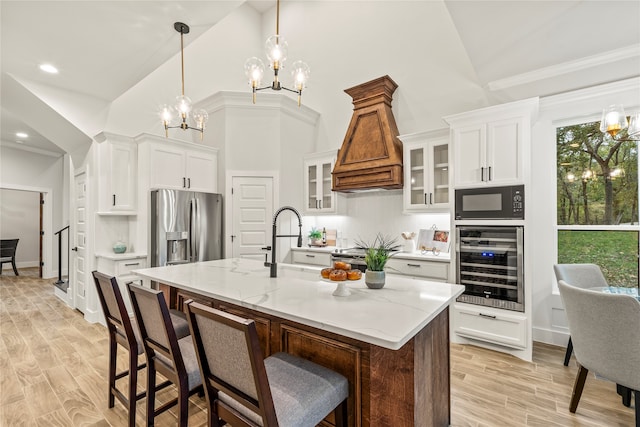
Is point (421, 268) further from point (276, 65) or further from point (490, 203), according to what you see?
point (276, 65)

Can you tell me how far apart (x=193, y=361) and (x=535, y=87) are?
155 inches

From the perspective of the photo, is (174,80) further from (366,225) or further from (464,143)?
(464,143)

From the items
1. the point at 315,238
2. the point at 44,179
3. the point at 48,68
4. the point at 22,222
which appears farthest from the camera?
the point at 22,222

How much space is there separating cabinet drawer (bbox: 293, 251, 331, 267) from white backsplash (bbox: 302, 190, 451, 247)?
522mm

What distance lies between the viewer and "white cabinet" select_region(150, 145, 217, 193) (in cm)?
414

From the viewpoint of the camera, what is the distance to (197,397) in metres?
2.30

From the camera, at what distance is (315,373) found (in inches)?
55.0

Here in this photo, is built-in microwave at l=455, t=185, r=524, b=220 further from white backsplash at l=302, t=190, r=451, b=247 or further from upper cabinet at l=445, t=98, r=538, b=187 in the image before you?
white backsplash at l=302, t=190, r=451, b=247

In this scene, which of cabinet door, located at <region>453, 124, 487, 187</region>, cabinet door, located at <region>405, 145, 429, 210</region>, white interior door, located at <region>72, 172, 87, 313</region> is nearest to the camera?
cabinet door, located at <region>453, 124, 487, 187</region>

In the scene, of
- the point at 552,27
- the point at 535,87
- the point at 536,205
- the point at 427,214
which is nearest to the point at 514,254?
the point at 536,205

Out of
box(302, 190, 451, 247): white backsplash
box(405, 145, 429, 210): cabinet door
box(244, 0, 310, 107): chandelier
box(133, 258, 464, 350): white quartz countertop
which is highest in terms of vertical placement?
box(244, 0, 310, 107): chandelier

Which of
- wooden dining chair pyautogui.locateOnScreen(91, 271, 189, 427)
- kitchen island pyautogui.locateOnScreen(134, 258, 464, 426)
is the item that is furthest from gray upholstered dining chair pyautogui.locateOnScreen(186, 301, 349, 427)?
wooden dining chair pyautogui.locateOnScreen(91, 271, 189, 427)

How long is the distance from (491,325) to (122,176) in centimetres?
496

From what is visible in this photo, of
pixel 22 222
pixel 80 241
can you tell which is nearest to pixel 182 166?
pixel 80 241
